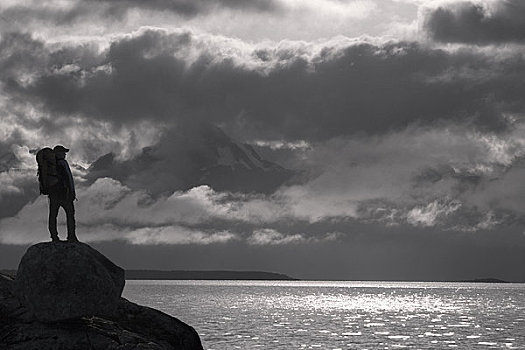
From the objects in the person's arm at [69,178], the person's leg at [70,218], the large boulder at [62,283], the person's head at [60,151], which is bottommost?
the large boulder at [62,283]

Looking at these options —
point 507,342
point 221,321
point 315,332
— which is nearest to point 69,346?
point 507,342

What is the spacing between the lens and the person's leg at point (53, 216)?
27031 mm

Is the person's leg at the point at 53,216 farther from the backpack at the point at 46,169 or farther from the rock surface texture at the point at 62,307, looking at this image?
the rock surface texture at the point at 62,307

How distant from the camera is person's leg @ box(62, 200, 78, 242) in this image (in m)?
26.9

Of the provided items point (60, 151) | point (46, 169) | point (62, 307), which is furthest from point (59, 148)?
point (62, 307)

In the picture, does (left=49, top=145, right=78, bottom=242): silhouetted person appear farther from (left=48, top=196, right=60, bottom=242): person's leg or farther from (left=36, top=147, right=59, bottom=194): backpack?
(left=36, top=147, right=59, bottom=194): backpack

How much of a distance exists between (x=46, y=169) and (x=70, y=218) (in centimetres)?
170

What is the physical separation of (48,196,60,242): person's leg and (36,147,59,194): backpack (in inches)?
14.1

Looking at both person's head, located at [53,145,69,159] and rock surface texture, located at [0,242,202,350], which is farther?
person's head, located at [53,145,69,159]

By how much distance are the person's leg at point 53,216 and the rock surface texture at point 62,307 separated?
177 cm

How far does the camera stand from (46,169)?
1055 inches

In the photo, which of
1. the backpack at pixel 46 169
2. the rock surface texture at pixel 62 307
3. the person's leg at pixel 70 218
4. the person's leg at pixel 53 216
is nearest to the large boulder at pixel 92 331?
the rock surface texture at pixel 62 307

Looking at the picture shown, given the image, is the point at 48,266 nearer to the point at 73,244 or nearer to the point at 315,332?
the point at 73,244

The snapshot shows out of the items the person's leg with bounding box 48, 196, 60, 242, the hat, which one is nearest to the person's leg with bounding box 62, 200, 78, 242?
the person's leg with bounding box 48, 196, 60, 242
